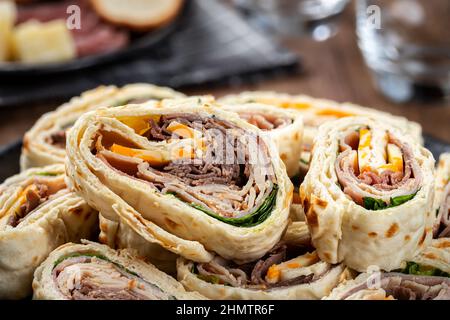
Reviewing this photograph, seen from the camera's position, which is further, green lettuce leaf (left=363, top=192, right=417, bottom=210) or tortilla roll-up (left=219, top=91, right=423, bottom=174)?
tortilla roll-up (left=219, top=91, right=423, bottom=174)

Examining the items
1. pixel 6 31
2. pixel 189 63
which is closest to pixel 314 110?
pixel 189 63

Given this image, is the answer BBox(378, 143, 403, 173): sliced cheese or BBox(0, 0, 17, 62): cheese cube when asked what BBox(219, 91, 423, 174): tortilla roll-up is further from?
BBox(0, 0, 17, 62): cheese cube

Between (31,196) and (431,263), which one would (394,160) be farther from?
(31,196)

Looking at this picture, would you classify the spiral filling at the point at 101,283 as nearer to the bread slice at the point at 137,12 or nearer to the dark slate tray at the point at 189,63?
the dark slate tray at the point at 189,63

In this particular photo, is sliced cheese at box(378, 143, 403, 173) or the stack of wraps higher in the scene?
sliced cheese at box(378, 143, 403, 173)

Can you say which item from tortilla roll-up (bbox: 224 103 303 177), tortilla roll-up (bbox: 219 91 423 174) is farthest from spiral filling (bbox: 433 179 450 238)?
tortilla roll-up (bbox: 224 103 303 177)
